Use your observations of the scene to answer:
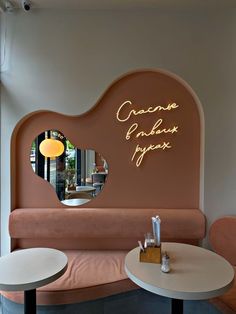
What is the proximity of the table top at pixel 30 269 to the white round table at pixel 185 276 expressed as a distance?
0.63m

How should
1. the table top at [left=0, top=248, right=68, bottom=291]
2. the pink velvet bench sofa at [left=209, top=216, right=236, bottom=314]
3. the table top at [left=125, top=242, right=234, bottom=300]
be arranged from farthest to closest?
1. the pink velvet bench sofa at [left=209, top=216, right=236, bottom=314]
2. the table top at [left=0, top=248, right=68, bottom=291]
3. the table top at [left=125, top=242, right=234, bottom=300]

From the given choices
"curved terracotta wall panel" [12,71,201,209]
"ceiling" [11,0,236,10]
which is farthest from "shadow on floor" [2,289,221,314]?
"ceiling" [11,0,236,10]

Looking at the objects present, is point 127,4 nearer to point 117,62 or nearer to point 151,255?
point 117,62

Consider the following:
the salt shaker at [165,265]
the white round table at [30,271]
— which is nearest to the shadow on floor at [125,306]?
the white round table at [30,271]

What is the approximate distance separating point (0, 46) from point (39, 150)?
4.69 ft

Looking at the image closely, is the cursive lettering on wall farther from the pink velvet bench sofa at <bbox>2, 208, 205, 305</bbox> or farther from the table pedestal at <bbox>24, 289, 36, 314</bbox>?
the table pedestal at <bbox>24, 289, 36, 314</bbox>

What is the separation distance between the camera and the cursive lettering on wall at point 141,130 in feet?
11.2

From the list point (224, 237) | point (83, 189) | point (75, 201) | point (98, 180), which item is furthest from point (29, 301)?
point (224, 237)

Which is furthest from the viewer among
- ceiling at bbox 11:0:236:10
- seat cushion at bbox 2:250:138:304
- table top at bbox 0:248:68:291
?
ceiling at bbox 11:0:236:10

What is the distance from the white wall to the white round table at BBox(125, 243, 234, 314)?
44.9 inches

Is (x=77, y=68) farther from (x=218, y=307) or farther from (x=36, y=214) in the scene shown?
(x=218, y=307)

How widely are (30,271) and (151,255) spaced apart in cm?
102

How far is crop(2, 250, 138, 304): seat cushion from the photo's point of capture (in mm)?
2479

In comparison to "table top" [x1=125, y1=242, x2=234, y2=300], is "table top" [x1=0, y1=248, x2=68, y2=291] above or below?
below
